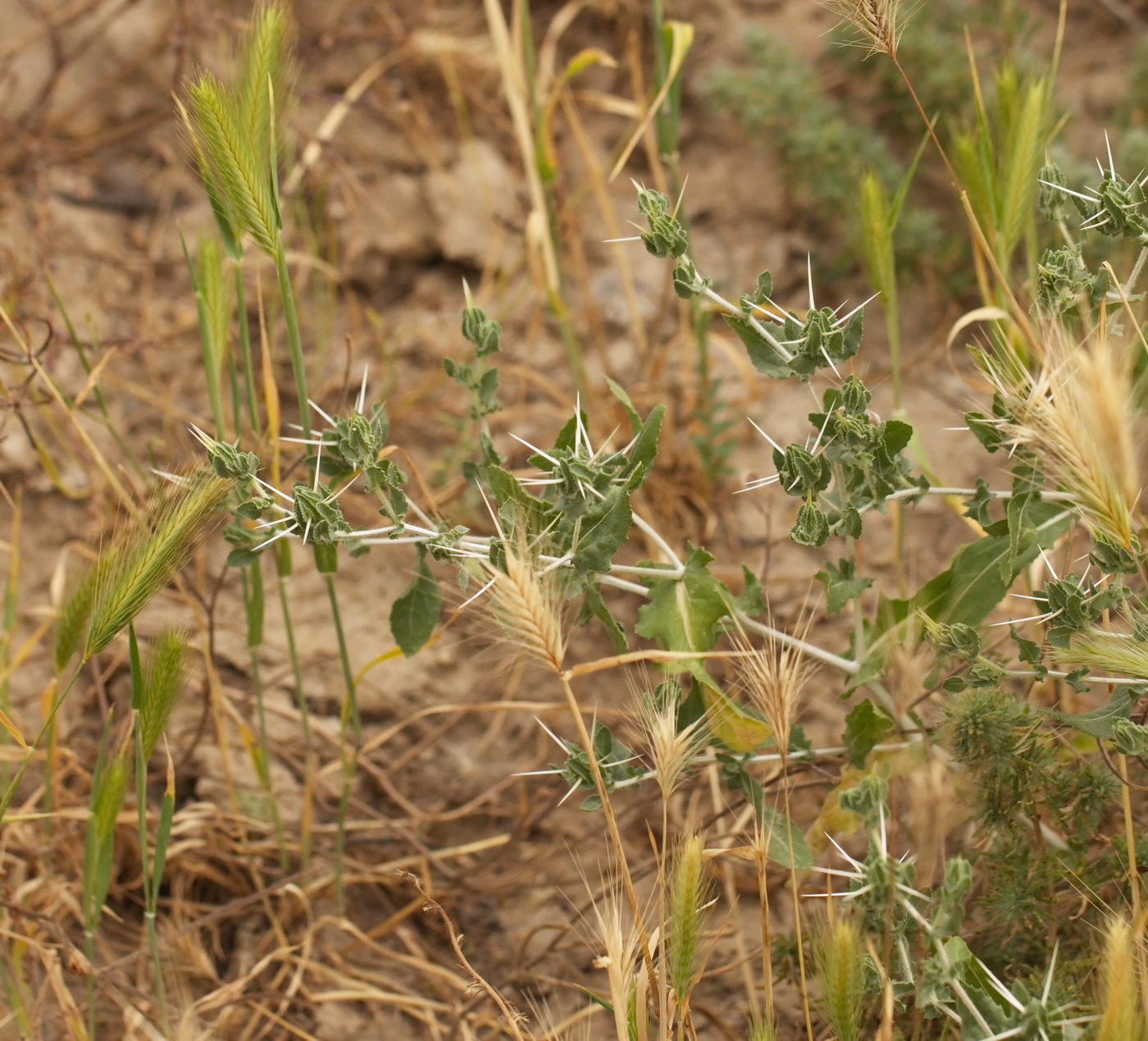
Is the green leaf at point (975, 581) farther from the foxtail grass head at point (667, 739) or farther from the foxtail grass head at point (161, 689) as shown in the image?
the foxtail grass head at point (161, 689)

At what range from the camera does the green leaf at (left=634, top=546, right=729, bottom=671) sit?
1.29 meters

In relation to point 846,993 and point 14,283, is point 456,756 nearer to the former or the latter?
point 846,993

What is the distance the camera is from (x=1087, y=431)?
1.01 m

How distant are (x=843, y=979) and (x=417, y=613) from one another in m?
0.64

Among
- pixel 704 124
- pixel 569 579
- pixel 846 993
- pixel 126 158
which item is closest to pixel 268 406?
pixel 569 579

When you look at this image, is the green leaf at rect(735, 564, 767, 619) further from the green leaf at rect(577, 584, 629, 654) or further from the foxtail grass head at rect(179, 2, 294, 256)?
the foxtail grass head at rect(179, 2, 294, 256)

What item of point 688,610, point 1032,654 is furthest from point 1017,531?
point 688,610

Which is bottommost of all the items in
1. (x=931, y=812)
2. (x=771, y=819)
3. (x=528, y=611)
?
(x=771, y=819)

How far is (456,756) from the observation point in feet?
6.24

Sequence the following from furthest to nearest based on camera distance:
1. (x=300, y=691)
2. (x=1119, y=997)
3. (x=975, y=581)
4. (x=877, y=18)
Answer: (x=300, y=691) < (x=975, y=581) < (x=877, y=18) < (x=1119, y=997)

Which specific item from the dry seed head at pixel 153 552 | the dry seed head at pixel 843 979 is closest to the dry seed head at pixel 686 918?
the dry seed head at pixel 843 979

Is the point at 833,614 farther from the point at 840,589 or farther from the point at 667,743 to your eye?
the point at 667,743

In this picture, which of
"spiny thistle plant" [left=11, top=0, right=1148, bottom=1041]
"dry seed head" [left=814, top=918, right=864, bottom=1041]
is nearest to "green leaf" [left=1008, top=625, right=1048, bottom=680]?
"spiny thistle plant" [left=11, top=0, right=1148, bottom=1041]

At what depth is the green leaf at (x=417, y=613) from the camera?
4.35 feet
